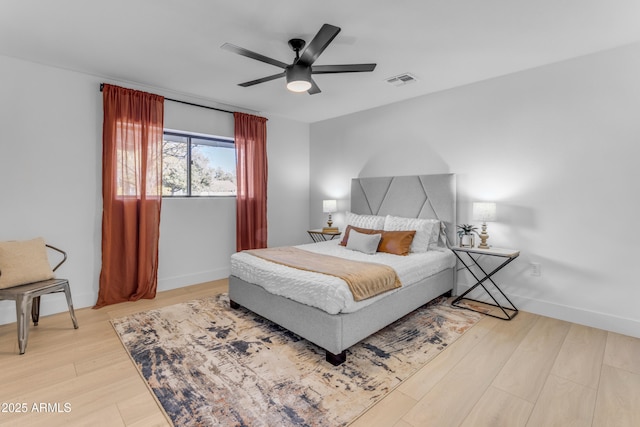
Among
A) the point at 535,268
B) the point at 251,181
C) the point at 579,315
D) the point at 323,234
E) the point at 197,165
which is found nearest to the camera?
the point at 579,315

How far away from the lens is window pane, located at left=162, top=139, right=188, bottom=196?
4.23m

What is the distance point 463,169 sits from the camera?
3801mm

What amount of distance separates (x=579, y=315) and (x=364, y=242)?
2.24 m

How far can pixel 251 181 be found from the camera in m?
4.78

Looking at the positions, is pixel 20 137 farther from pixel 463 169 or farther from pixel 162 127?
pixel 463 169

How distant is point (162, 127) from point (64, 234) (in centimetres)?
165

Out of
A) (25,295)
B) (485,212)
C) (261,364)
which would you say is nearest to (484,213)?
(485,212)

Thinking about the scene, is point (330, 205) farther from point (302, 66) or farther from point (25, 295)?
point (25, 295)

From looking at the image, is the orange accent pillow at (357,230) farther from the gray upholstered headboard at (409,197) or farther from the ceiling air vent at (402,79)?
the ceiling air vent at (402,79)

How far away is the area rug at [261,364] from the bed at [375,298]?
0.15m

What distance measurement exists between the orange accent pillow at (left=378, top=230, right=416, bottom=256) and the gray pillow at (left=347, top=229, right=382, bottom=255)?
0.07 m

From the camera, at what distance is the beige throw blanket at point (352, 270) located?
8.04 feet

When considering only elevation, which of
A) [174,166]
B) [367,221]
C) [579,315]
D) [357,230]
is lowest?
[579,315]

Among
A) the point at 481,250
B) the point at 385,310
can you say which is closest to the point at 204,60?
the point at 385,310
